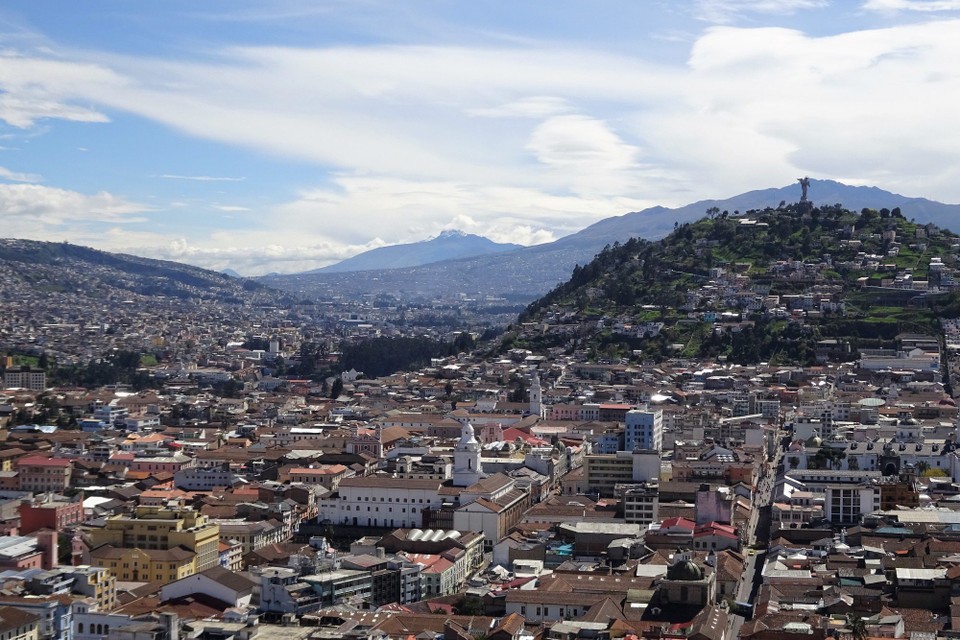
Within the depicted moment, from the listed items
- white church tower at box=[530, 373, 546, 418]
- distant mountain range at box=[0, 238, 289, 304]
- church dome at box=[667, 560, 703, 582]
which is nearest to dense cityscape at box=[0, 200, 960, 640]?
church dome at box=[667, 560, 703, 582]

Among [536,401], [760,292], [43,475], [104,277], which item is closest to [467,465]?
[43,475]

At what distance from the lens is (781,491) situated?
3753 cm

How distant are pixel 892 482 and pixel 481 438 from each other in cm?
1569

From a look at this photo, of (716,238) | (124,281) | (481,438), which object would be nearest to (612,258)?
(716,238)

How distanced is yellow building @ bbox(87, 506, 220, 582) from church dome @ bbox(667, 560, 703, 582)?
10.4 m

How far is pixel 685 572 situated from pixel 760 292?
158 ft

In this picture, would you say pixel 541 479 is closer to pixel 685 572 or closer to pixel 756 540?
pixel 756 540

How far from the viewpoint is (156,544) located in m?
31.8

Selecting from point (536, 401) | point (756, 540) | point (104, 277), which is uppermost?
point (104, 277)

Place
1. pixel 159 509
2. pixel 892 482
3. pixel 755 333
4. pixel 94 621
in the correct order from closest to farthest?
pixel 94 621 → pixel 159 509 → pixel 892 482 → pixel 755 333

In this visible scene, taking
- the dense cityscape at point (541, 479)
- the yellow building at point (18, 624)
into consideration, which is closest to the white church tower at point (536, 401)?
the dense cityscape at point (541, 479)

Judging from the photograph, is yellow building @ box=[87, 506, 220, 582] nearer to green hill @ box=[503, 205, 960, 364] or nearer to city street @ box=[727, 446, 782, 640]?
city street @ box=[727, 446, 782, 640]

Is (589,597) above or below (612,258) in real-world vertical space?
below

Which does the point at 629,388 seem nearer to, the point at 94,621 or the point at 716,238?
the point at 716,238
